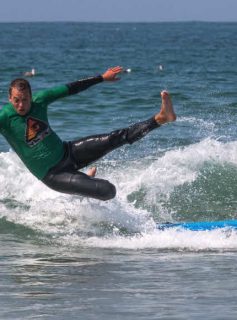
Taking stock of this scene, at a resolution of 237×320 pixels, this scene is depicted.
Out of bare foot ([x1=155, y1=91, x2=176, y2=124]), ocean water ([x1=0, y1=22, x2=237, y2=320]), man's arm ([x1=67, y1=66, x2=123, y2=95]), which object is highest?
man's arm ([x1=67, y1=66, x2=123, y2=95])

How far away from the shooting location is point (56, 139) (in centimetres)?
898

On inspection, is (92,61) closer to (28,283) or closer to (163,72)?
(163,72)

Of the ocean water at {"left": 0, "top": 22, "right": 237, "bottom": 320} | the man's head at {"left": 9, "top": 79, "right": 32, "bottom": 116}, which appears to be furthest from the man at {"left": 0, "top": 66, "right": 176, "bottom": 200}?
the ocean water at {"left": 0, "top": 22, "right": 237, "bottom": 320}

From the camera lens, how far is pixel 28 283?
7246mm

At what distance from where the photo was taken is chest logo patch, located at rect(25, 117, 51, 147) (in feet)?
28.6

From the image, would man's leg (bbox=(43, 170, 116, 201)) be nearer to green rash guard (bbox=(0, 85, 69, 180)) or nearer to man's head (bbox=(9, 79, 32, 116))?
green rash guard (bbox=(0, 85, 69, 180))

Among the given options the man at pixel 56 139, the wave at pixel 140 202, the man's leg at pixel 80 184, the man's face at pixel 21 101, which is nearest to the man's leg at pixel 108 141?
the man at pixel 56 139

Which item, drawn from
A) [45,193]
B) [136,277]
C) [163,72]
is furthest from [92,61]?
[136,277]

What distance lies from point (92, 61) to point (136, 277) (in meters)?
35.8

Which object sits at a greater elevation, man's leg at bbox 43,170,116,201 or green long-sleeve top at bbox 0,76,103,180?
green long-sleeve top at bbox 0,76,103,180

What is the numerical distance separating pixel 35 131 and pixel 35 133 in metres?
0.02

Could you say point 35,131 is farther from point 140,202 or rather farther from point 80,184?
point 140,202

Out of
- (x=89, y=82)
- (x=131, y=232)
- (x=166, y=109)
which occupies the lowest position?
(x=131, y=232)

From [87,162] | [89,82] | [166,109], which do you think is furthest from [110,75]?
[87,162]
